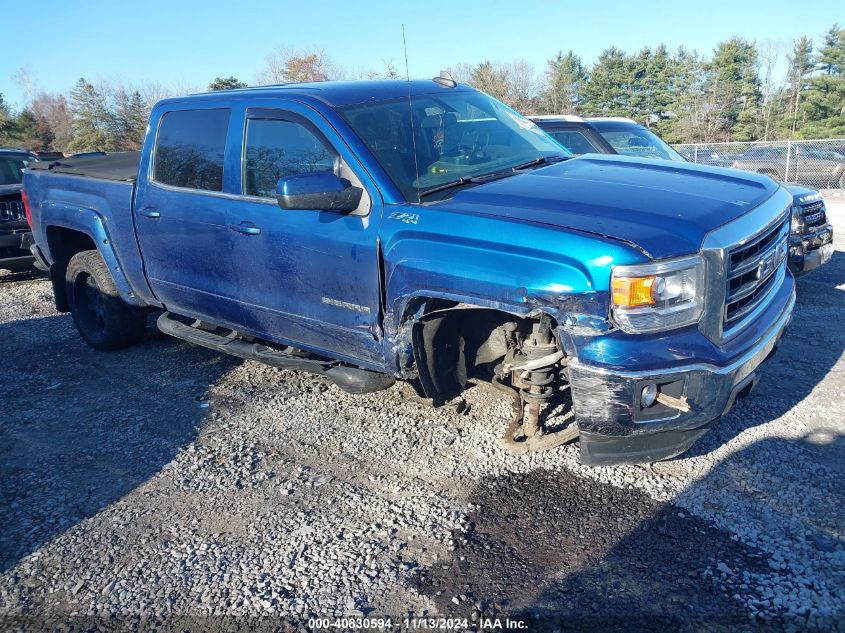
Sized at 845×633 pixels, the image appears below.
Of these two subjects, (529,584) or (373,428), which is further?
(373,428)

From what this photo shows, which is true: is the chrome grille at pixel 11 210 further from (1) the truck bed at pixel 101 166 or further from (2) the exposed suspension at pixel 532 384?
(2) the exposed suspension at pixel 532 384

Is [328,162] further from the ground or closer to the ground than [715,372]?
further from the ground

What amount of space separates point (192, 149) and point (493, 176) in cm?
223

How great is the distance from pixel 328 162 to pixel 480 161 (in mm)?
909

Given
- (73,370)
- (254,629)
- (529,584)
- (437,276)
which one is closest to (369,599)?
(254,629)

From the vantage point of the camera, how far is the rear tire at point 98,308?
5.85 metres

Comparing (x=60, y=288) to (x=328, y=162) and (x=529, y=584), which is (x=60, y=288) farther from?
(x=529, y=584)

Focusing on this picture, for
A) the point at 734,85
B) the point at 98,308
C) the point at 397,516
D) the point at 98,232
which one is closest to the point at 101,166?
the point at 98,232

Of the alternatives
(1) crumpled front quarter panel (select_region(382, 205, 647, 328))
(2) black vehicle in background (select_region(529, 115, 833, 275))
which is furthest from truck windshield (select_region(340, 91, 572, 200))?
(2) black vehicle in background (select_region(529, 115, 833, 275))

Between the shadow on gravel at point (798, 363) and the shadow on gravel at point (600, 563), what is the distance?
63 centimetres

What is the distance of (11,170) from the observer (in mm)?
9789

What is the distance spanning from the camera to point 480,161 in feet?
13.3

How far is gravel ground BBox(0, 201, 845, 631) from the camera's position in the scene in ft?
8.96

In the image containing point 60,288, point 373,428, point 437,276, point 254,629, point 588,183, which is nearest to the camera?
point 254,629
